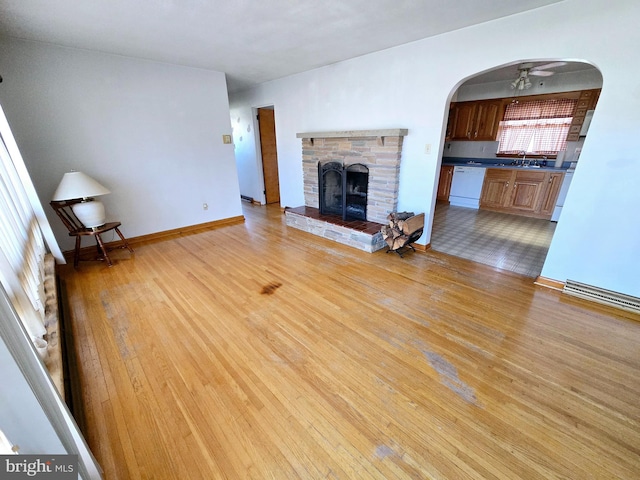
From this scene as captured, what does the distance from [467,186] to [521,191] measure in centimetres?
95

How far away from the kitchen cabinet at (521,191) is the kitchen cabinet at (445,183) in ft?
2.32

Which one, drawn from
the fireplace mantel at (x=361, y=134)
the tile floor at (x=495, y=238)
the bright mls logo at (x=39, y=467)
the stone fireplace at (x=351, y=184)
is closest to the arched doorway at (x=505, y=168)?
the tile floor at (x=495, y=238)

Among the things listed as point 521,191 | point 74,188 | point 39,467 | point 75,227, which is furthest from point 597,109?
point 75,227

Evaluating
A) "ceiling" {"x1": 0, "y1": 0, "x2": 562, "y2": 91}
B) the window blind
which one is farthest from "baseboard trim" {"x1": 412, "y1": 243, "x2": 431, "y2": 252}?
the window blind

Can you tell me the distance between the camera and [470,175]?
5.46 metres

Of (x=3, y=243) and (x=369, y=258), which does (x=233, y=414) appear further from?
(x=369, y=258)

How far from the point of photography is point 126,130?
3.48 meters

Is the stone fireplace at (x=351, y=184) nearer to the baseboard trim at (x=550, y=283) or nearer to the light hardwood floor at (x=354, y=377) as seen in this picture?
the light hardwood floor at (x=354, y=377)

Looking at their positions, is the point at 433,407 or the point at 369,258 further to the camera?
the point at 369,258

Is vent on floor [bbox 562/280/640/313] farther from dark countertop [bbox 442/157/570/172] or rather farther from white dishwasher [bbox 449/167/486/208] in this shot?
white dishwasher [bbox 449/167/486/208]

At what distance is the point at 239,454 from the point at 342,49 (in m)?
3.91

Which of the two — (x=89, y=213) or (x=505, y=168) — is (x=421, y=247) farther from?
(x=89, y=213)

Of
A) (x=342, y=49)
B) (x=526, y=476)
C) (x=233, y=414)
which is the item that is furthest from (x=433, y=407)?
(x=342, y=49)

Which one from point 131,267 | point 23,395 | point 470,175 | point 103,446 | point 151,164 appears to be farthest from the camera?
point 470,175
